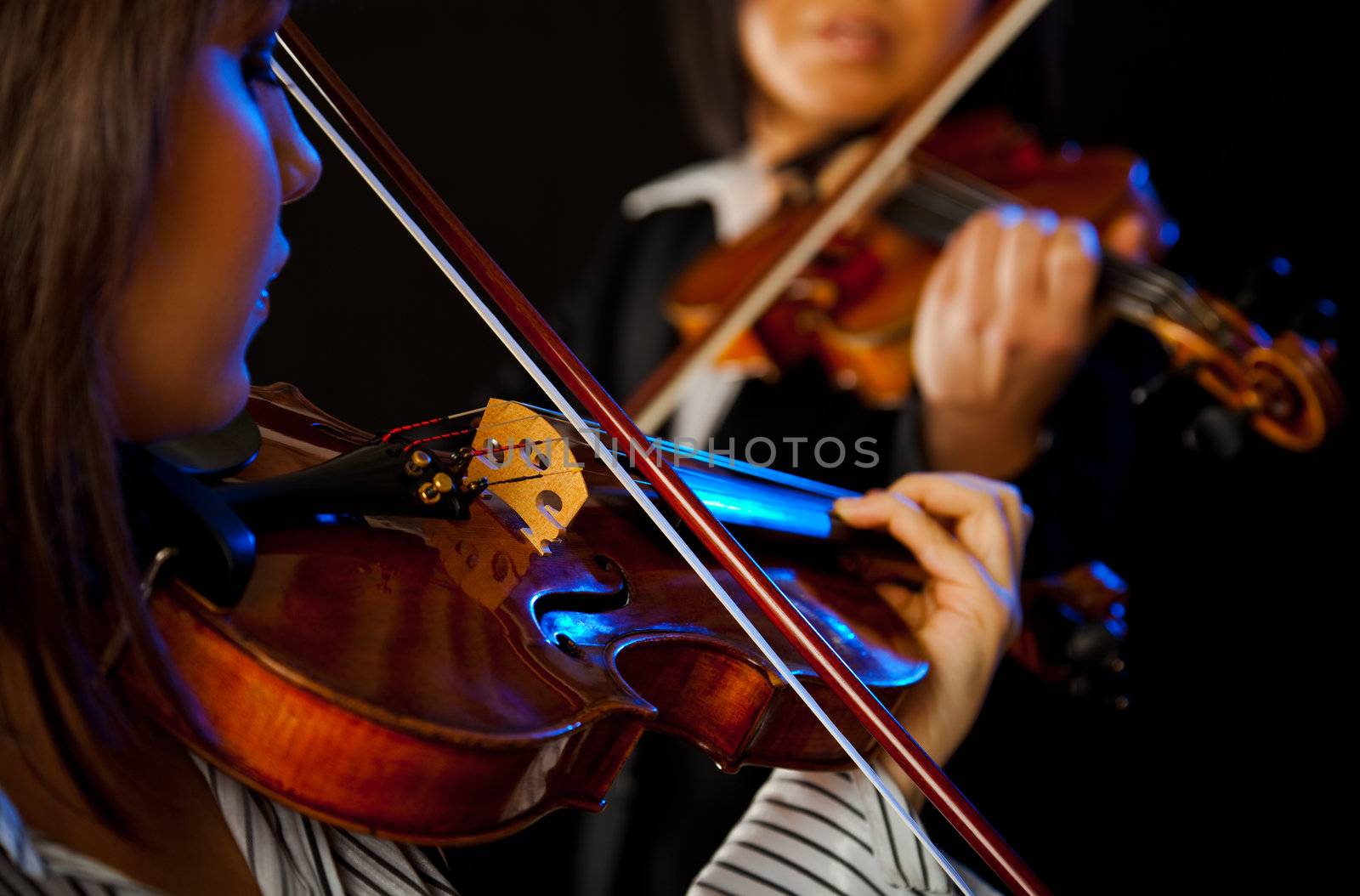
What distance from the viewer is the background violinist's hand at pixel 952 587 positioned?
0.63m

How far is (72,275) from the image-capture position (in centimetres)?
42

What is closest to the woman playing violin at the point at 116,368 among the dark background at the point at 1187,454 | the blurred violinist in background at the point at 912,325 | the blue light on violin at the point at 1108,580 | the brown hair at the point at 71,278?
the brown hair at the point at 71,278

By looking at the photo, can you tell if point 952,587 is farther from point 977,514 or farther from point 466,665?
point 466,665

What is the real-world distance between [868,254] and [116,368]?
841mm

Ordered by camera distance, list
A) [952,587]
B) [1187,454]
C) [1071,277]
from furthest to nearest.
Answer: [1187,454], [1071,277], [952,587]

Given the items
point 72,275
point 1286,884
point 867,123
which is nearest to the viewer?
point 72,275

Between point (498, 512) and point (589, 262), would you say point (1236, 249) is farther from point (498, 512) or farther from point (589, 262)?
point (498, 512)

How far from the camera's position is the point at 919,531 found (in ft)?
2.15

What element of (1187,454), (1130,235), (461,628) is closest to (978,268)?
(1130,235)

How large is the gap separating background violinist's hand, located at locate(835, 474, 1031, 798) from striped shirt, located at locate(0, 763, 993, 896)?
0.04m

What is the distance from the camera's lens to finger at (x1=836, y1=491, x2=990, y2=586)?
0.65 metres

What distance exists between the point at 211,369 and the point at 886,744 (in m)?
0.35

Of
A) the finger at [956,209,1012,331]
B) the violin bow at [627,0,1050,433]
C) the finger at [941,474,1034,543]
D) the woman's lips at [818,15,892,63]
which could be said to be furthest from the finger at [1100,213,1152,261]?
the finger at [941,474,1034,543]

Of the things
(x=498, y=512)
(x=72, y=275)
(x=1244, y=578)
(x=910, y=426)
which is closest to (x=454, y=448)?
(x=498, y=512)
